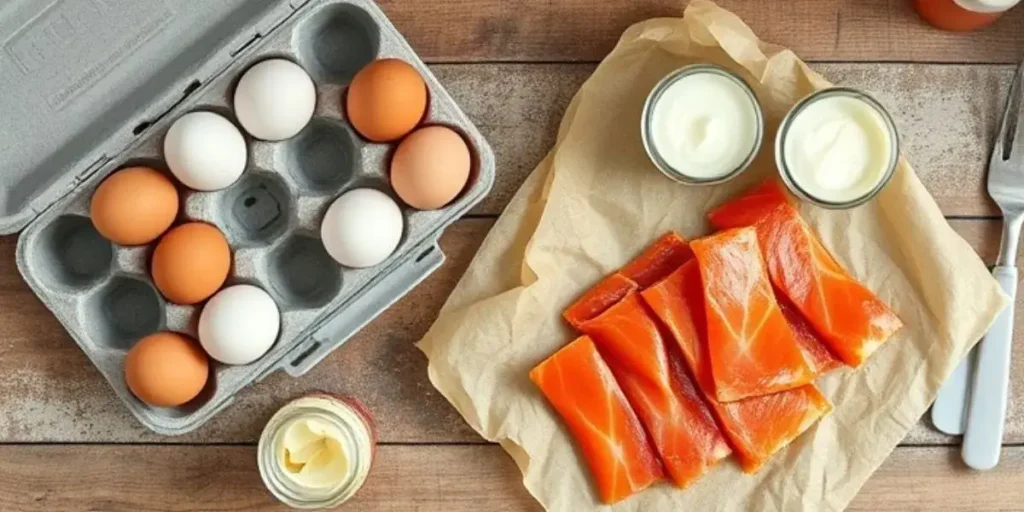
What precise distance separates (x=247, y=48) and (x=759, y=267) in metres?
0.60

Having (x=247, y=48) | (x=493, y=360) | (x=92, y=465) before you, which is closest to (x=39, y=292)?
(x=92, y=465)

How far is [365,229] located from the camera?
1108 mm

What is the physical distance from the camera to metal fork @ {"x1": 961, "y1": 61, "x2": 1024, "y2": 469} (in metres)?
1.23

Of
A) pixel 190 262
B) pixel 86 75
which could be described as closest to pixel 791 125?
pixel 190 262

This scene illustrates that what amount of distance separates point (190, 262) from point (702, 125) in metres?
0.56

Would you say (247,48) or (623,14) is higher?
(247,48)

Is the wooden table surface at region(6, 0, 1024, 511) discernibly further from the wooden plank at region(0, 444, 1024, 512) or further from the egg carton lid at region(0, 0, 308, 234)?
the egg carton lid at region(0, 0, 308, 234)

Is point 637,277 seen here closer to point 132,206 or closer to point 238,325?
point 238,325

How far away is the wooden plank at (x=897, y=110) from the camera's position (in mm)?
1259

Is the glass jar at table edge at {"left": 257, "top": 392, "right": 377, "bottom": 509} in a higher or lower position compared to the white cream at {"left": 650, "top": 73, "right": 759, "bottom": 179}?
lower

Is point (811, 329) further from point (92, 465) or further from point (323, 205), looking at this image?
point (92, 465)

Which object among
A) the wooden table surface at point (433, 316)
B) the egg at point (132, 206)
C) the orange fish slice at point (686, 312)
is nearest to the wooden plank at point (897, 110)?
the wooden table surface at point (433, 316)

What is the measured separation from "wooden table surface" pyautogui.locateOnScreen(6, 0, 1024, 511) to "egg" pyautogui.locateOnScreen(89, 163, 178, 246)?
0.71 ft

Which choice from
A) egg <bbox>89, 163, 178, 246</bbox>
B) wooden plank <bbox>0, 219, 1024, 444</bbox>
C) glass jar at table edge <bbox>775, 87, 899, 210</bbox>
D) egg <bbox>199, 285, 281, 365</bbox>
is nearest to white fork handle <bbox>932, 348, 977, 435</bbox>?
glass jar at table edge <bbox>775, 87, 899, 210</bbox>
